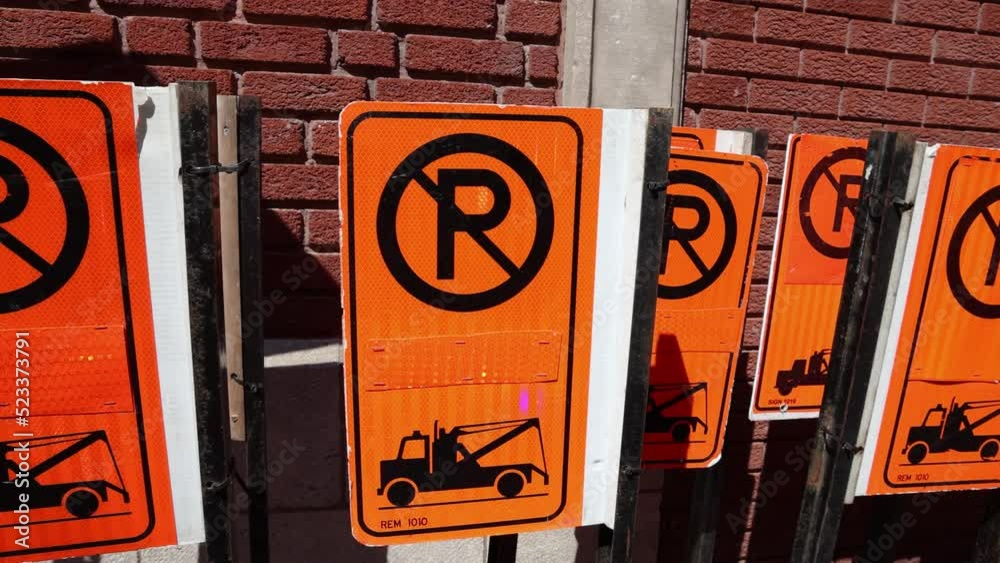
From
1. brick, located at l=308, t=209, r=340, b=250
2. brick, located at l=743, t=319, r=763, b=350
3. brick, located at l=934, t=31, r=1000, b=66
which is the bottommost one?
brick, located at l=743, t=319, r=763, b=350

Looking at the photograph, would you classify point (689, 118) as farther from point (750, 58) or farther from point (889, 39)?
point (889, 39)

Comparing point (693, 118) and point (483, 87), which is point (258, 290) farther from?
point (693, 118)

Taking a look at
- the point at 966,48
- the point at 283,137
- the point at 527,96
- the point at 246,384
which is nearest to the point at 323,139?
the point at 283,137

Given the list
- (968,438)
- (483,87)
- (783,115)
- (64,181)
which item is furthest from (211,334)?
(783,115)

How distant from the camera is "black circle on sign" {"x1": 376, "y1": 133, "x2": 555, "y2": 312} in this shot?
1522mm

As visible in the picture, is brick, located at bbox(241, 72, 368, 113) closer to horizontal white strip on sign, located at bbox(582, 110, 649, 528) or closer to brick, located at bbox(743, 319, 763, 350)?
horizontal white strip on sign, located at bbox(582, 110, 649, 528)

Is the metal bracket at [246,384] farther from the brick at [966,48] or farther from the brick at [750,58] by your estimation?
the brick at [966,48]

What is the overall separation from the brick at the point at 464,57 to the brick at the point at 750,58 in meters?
0.84

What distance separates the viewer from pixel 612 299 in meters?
1.66

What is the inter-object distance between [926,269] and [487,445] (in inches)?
48.6

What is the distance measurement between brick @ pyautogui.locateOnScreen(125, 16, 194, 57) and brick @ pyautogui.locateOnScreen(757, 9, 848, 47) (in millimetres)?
2254

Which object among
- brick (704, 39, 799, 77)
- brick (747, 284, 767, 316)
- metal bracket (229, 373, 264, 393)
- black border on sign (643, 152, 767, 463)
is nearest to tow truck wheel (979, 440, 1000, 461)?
black border on sign (643, 152, 767, 463)

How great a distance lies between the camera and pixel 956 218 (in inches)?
72.8

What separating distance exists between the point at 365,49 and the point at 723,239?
143 cm
